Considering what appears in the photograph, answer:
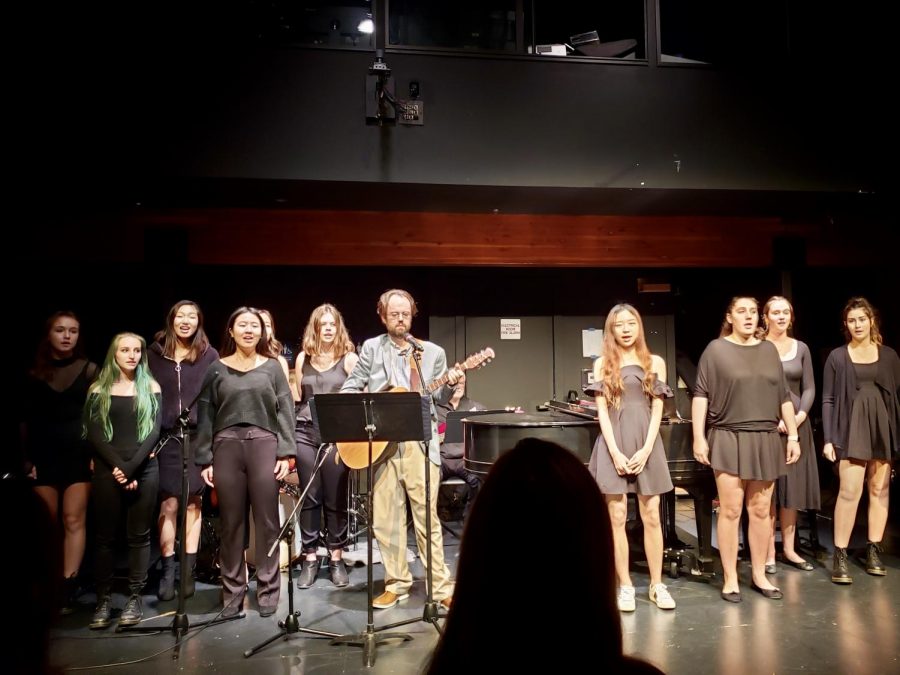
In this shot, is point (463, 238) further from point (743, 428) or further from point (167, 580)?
point (167, 580)

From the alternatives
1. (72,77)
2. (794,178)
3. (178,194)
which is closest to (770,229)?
(794,178)

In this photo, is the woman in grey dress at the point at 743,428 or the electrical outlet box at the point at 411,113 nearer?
the woman in grey dress at the point at 743,428

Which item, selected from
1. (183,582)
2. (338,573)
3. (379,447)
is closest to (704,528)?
(379,447)

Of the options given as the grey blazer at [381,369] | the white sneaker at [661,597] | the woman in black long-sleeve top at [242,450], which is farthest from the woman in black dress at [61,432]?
the white sneaker at [661,597]

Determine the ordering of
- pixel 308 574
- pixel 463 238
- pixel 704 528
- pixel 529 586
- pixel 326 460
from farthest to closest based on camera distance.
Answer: pixel 463 238, pixel 326 460, pixel 308 574, pixel 704 528, pixel 529 586

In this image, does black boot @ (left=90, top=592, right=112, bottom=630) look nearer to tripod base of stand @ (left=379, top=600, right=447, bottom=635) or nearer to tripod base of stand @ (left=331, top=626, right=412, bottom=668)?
tripod base of stand @ (left=331, top=626, right=412, bottom=668)

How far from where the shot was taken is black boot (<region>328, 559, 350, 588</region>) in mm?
4617

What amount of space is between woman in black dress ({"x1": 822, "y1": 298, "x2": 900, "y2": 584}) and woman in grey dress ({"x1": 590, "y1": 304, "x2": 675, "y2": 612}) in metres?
1.50

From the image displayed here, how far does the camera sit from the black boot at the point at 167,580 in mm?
4350

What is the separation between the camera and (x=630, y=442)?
13.3 ft

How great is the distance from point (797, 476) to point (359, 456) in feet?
10.2

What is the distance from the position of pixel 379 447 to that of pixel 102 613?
191 centimetres

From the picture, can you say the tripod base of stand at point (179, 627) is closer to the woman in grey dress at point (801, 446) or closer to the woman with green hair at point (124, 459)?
the woman with green hair at point (124, 459)

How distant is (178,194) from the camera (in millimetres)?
5527
